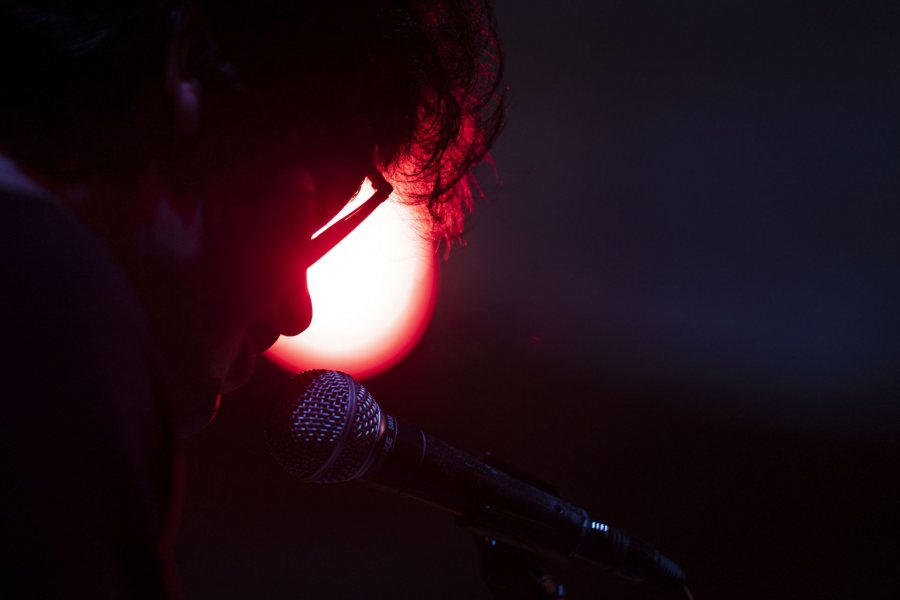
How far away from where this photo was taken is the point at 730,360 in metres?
2.05

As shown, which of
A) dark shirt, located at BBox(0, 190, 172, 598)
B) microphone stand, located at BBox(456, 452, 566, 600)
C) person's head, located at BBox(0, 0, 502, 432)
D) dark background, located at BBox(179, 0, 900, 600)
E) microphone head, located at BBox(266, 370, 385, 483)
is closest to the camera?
dark shirt, located at BBox(0, 190, 172, 598)

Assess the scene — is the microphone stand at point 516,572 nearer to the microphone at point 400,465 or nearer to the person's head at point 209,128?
the microphone at point 400,465

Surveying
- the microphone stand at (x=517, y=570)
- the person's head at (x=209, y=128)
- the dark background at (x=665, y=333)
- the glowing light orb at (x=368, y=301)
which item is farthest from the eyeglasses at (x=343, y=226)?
the dark background at (x=665, y=333)

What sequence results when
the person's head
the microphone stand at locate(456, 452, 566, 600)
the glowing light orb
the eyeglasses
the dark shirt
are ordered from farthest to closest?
the glowing light orb < the microphone stand at locate(456, 452, 566, 600) < the eyeglasses < the person's head < the dark shirt

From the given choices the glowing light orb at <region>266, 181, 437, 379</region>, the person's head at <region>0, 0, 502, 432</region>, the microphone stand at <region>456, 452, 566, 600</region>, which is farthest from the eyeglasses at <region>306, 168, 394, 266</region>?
the glowing light orb at <region>266, 181, 437, 379</region>

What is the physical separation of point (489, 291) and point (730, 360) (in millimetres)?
907

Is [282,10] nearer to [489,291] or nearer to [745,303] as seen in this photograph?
[489,291]

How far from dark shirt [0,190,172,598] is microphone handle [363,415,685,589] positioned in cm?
48

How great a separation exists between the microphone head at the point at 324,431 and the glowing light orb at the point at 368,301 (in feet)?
3.79

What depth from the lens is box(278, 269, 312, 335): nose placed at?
3.07 feet

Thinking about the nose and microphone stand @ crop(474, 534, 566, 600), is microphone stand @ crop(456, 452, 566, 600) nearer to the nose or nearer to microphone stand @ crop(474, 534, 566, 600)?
microphone stand @ crop(474, 534, 566, 600)

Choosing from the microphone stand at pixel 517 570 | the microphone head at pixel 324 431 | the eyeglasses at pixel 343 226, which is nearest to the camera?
the microphone head at pixel 324 431

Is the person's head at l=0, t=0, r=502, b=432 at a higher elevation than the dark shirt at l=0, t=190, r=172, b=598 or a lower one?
higher

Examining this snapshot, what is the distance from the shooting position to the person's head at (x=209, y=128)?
63 centimetres
